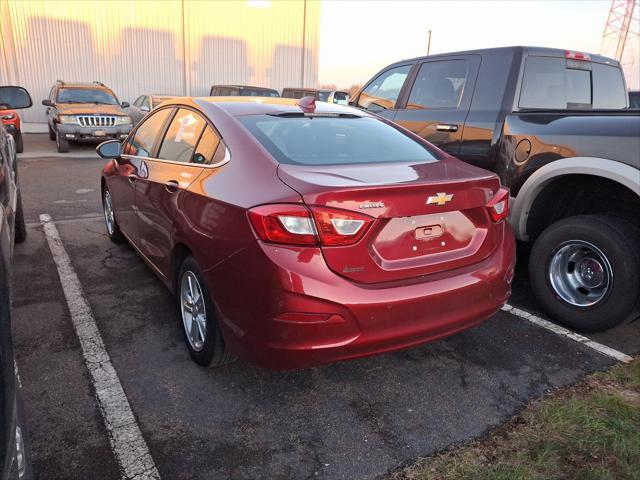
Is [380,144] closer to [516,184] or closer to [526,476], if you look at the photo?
[516,184]

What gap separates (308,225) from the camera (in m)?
2.15

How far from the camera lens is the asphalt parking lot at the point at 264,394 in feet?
7.45

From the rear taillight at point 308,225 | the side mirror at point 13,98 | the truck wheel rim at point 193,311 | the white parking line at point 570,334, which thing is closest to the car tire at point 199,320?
the truck wheel rim at point 193,311

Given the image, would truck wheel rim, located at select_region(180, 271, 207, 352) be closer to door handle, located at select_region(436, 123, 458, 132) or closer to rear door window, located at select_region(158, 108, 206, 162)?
rear door window, located at select_region(158, 108, 206, 162)

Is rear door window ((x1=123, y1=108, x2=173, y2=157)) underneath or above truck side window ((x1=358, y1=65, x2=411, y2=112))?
underneath

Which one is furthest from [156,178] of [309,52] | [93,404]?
[309,52]

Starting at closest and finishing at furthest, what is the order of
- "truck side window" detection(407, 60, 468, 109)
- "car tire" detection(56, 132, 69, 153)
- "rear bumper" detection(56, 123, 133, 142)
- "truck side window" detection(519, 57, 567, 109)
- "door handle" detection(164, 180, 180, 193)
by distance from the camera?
"door handle" detection(164, 180, 180, 193)
"truck side window" detection(519, 57, 567, 109)
"truck side window" detection(407, 60, 468, 109)
"rear bumper" detection(56, 123, 133, 142)
"car tire" detection(56, 132, 69, 153)

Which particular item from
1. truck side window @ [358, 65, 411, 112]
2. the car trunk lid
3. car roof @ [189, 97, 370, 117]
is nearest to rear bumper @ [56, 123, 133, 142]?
truck side window @ [358, 65, 411, 112]

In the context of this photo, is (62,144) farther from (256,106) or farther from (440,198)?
(440,198)

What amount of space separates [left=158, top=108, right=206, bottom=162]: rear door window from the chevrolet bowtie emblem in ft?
5.15

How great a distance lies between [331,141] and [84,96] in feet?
42.1

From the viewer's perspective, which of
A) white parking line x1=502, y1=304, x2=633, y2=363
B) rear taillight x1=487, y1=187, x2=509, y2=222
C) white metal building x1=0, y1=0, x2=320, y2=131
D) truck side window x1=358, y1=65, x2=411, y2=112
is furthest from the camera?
white metal building x1=0, y1=0, x2=320, y2=131

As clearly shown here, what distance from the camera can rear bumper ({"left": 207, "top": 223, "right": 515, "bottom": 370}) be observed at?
216 cm

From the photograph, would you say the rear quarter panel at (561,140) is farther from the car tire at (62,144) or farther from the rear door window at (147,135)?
the car tire at (62,144)
